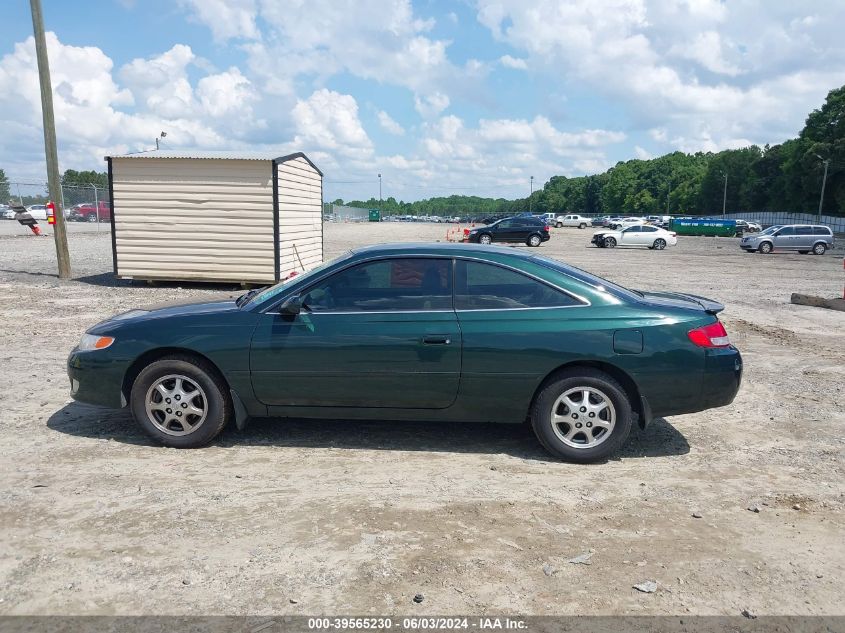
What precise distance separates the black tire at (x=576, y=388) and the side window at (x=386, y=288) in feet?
3.13

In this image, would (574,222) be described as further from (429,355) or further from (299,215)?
(429,355)

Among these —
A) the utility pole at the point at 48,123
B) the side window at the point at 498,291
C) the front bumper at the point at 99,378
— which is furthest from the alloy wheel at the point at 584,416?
the utility pole at the point at 48,123

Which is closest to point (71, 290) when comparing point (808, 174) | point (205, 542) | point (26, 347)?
point (26, 347)

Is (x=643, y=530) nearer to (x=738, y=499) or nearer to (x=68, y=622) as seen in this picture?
(x=738, y=499)

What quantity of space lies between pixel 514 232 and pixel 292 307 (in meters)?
31.7

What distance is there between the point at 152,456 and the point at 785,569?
13.4ft

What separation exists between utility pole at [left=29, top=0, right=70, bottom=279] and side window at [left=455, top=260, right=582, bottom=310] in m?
12.6

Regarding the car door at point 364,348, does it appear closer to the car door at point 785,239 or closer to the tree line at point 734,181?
the car door at point 785,239

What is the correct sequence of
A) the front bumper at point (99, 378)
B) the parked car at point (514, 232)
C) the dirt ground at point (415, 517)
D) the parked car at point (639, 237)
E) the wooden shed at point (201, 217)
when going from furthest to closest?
the parked car at point (639, 237) → the parked car at point (514, 232) → the wooden shed at point (201, 217) → the front bumper at point (99, 378) → the dirt ground at point (415, 517)

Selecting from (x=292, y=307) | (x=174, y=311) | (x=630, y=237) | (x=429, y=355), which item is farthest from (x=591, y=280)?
(x=630, y=237)

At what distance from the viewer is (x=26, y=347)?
8438mm

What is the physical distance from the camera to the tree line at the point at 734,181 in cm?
7062

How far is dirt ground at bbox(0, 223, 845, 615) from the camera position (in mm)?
3152

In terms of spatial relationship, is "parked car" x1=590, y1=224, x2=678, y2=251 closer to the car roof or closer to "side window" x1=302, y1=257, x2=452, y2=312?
the car roof
